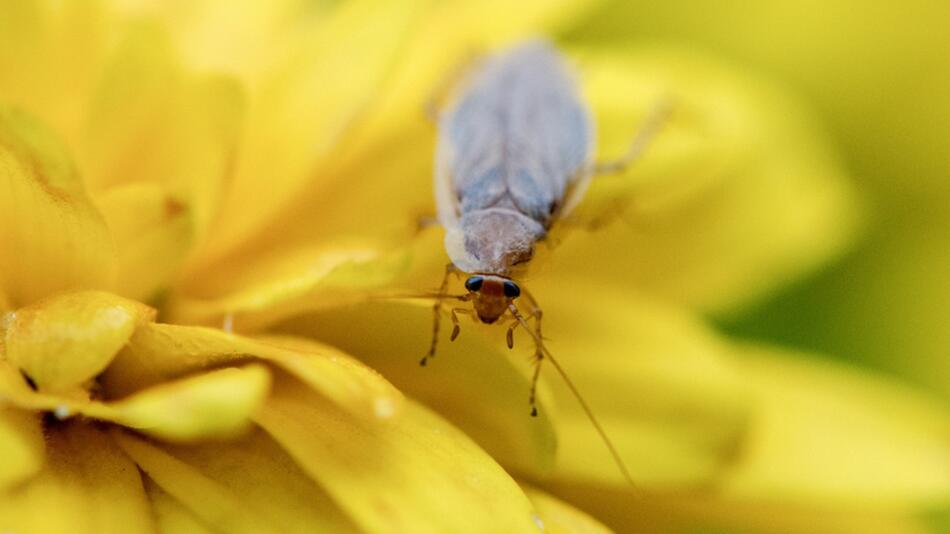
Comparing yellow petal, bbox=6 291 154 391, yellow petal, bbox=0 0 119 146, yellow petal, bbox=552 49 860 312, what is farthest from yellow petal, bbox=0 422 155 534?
yellow petal, bbox=552 49 860 312

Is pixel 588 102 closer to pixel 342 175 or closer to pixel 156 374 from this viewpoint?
pixel 342 175

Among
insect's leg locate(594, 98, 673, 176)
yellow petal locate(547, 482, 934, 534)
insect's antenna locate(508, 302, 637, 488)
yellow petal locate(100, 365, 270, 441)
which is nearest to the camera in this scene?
yellow petal locate(100, 365, 270, 441)

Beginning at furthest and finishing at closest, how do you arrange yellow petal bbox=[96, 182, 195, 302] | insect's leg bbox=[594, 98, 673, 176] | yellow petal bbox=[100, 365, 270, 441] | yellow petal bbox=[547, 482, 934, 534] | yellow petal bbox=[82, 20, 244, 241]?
insect's leg bbox=[594, 98, 673, 176], yellow petal bbox=[547, 482, 934, 534], yellow petal bbox=[82, 20, 244, 241], yellow petal bbox=[96, 182, 195, 302], yellow petal bbox=[100, 365, 270, 441]

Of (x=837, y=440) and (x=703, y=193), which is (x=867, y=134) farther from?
(x=837, y=440)

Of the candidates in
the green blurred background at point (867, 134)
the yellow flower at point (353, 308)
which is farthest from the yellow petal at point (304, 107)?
the green blurred background at point (867, 134)

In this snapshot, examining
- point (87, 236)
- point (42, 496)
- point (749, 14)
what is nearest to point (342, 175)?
point (87, 236)

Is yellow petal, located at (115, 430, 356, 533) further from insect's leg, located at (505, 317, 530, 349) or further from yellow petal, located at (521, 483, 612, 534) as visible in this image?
insect's leg, located at (505, 317, 530, 349)

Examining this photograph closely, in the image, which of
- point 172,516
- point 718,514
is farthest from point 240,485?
point 718,514
